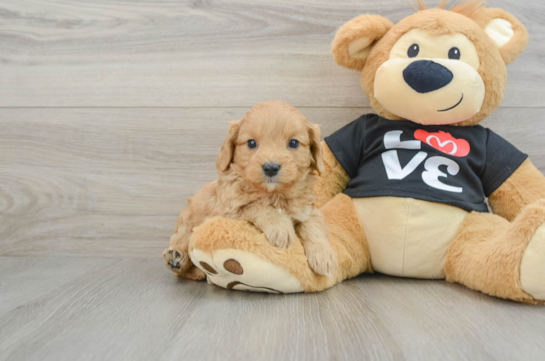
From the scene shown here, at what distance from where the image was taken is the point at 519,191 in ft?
3.34

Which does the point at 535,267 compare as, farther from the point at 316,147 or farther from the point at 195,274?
the point at 195,274

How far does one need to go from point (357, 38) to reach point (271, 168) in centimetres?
50

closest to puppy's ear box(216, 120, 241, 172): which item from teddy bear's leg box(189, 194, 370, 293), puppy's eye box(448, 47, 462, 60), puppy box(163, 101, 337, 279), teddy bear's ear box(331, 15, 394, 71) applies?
puppy box(163, 101, 337, 279)

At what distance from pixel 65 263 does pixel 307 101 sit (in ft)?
3.07

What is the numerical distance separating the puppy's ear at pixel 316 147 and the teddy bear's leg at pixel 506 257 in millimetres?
393

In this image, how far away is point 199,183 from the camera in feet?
4.29

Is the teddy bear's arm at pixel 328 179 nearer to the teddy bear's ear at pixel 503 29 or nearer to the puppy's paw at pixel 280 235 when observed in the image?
the puppy's paw at pixel 280 235

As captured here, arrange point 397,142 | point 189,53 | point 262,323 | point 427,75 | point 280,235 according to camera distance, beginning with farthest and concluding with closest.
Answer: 1. point 189,53
2. point 397,142
3. point 427,75
4. point 280,235
5. point 262,323

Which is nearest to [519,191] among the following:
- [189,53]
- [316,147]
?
[316,147]

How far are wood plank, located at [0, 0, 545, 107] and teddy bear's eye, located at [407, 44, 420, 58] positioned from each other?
271 mm

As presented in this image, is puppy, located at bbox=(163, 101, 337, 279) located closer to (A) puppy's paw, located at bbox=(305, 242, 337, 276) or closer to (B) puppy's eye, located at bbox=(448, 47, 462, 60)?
(A) puppy's paw, located at bbox=(305, 242, 337, 276)

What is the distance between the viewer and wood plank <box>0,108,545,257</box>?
1308mm

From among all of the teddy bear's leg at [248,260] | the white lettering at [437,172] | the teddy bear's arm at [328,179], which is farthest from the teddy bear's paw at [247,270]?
the white lettering at [437,172]

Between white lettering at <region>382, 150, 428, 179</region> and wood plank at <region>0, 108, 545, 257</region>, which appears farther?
wood plank at <region>0, 108, 545, 257</region>
